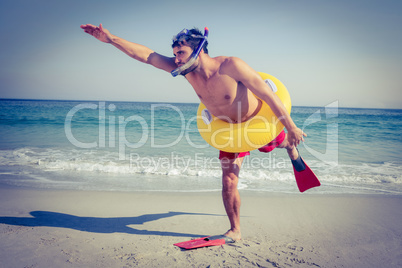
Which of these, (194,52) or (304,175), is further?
(304,175)

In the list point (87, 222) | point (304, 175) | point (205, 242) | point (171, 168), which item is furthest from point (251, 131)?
point (171, 168)

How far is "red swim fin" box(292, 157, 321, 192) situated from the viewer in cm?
344

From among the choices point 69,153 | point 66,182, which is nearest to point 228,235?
point 66,182

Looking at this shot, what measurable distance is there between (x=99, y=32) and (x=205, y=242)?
7.19ft

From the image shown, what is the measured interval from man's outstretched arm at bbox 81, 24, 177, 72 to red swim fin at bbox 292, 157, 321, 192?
1.93m

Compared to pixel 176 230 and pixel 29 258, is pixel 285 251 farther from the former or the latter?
pixel 29 258

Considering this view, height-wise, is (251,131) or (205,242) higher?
(251,131)

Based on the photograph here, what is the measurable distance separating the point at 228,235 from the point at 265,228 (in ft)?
1.95

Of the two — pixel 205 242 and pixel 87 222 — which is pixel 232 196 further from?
pixel 87 222

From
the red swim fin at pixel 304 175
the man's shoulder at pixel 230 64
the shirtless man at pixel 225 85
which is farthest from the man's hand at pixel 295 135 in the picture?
the red swim fin at pixel 304 175

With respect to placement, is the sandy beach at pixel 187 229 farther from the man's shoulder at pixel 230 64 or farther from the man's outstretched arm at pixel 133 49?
the man's outstretched arm at pixel 133 49

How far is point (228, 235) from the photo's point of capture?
2805 millimetres

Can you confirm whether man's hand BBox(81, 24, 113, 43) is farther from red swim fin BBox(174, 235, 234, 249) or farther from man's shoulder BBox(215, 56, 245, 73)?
red swim fin BBox(174, 235, 234, 249)

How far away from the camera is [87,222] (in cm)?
322
